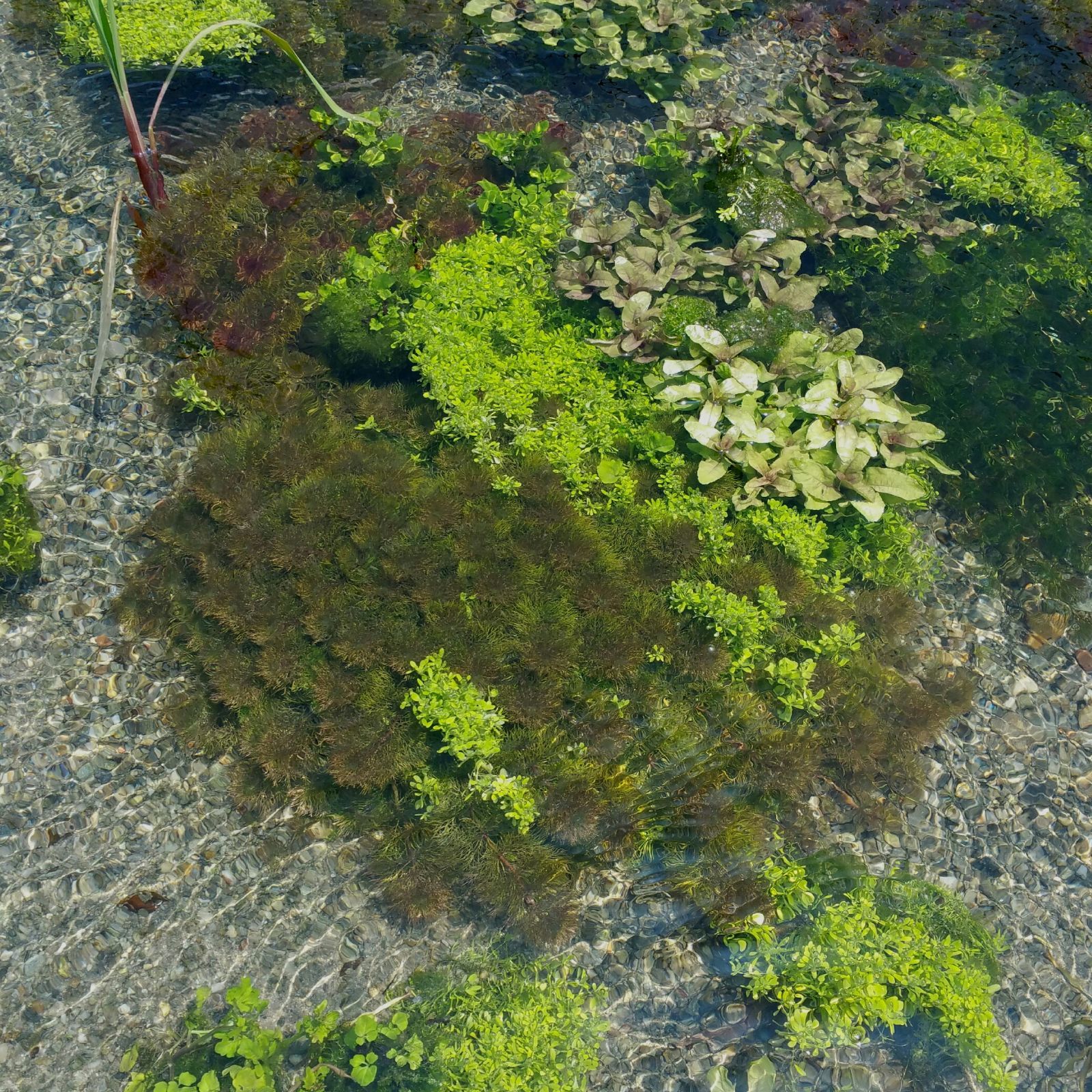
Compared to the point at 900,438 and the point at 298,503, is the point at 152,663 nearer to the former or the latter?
the point at 298,503

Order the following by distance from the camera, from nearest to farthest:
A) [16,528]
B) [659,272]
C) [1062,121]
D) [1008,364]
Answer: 1. [16,528]
2. [659,272]
3. [1008,364]
4. [1062,121]

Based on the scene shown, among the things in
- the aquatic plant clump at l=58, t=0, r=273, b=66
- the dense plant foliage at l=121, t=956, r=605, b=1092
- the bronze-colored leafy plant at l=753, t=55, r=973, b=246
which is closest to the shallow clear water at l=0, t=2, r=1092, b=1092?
the dense plant foliage at l=121, t=956, r=605, b=1092

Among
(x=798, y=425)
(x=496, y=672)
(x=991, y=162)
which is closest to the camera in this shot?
(x=496, y=672)

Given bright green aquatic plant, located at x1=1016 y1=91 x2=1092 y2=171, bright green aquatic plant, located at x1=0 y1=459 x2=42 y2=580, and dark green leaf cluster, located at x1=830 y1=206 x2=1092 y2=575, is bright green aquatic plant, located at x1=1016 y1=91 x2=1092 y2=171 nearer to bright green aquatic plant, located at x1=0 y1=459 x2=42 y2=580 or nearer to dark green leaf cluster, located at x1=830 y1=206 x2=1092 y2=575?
dark green leaf cluster, located at x1=830 y1=206 x2=1092 y2=575

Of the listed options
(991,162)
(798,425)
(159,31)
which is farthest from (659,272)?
(159,31)

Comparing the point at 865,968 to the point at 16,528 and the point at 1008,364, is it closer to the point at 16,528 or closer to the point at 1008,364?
the point at 1008,364

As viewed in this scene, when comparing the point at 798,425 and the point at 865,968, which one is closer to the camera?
the point at 865,968
